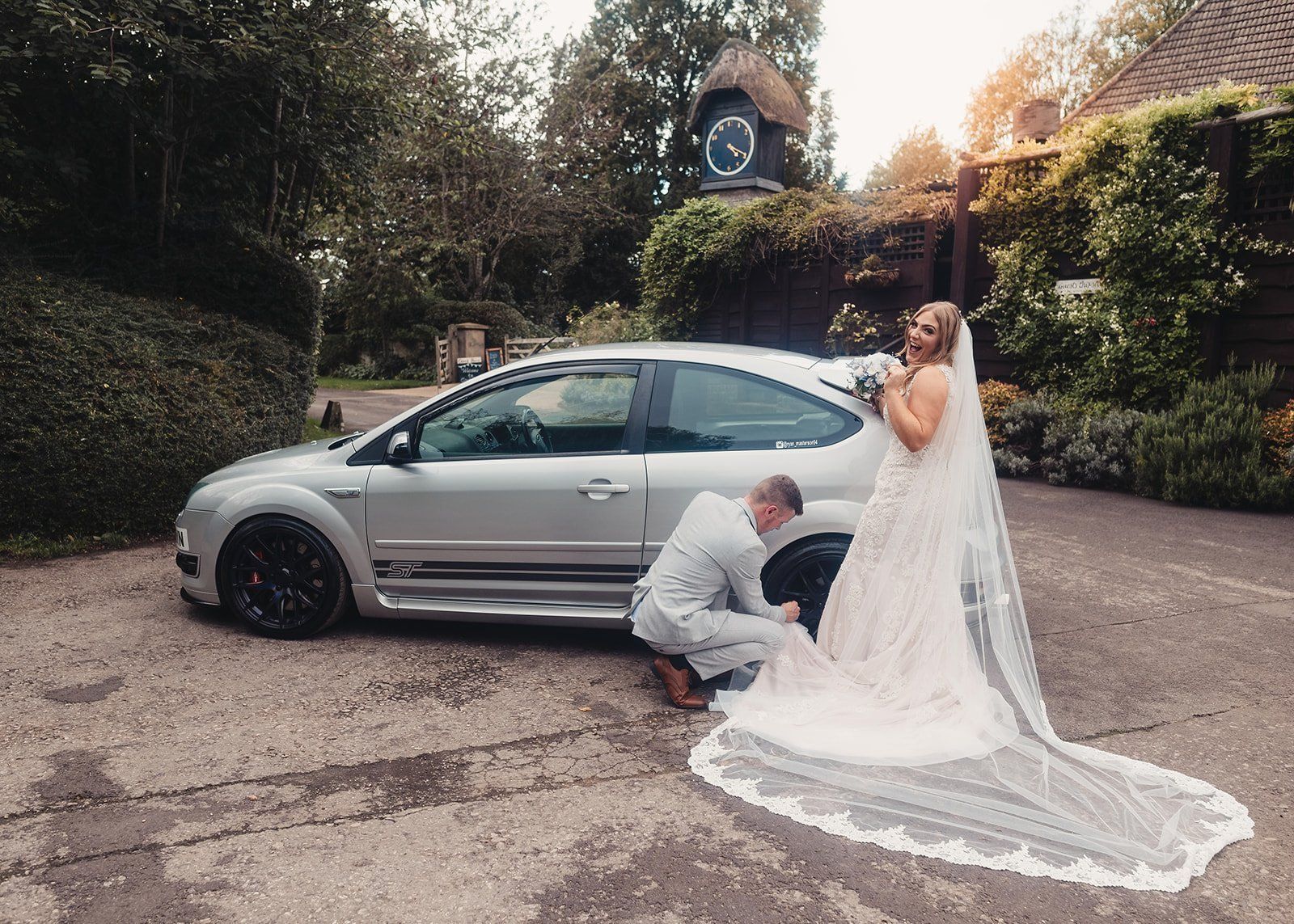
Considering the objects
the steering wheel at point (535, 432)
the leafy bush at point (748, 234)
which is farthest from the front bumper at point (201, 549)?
the leafy bush at point (748, 234)

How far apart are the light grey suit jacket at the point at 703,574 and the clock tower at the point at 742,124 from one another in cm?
1642

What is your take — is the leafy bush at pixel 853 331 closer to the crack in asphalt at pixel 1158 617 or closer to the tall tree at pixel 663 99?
the crack in asphalt at pixel 1158 617

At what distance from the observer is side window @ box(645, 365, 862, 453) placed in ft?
15.2

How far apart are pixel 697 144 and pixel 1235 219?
28.8 meters

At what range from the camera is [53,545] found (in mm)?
6996

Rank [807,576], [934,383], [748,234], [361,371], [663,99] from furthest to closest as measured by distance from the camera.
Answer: [663,99], [361,371], [748,234], [807,576], [934,383]

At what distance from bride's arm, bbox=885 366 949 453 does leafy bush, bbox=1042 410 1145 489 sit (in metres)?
7.01

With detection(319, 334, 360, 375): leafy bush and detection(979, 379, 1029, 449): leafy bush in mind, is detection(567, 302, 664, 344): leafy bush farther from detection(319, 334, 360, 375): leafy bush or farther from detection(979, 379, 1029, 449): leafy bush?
detection(319, 334, 360, 375): leafy bush

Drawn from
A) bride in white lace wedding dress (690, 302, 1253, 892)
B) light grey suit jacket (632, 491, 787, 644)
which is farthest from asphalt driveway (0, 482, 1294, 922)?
light grey suit jacket (632, 491, 787, 644)

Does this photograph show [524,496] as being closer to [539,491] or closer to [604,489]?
[539,491]

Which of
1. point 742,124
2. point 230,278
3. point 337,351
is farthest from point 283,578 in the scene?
point 337,351

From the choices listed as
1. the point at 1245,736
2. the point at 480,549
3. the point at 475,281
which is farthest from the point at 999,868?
the point at 475,281

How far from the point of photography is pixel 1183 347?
10469mm

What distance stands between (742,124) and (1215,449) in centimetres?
1397
